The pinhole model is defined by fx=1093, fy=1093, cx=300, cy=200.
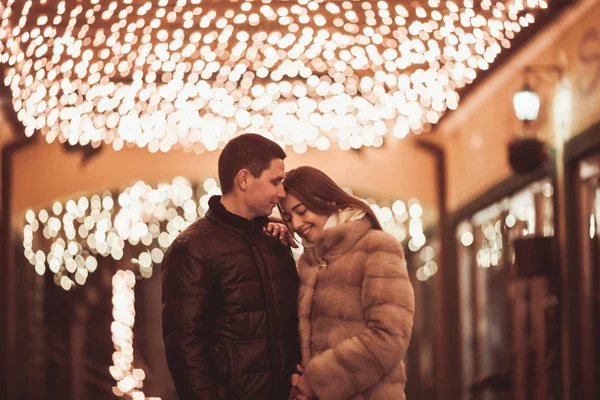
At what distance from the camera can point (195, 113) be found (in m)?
7.27

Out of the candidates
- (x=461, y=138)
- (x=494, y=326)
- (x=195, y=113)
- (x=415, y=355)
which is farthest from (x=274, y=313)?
(x=415, y=355)

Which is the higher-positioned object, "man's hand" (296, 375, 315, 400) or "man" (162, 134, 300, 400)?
"man" (162, 134, 300, 400)

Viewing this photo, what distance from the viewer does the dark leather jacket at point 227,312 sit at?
3.79 metres

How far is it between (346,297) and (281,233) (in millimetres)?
420

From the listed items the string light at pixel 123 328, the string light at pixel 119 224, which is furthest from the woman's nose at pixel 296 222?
the string light at pixel 123 328

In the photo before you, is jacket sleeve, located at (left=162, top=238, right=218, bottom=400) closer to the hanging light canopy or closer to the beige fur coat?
the beige fur coat

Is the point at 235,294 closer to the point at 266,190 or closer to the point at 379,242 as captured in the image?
the point at 266,190

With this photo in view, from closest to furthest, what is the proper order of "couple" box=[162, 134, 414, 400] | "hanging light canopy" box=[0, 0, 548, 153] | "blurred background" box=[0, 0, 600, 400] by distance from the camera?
"couple" box=[162, 134, 414, 400], "hanging light canopy" box=[0, 0, 548, 153], "blurred background" box=[0, 0, 600, 400]

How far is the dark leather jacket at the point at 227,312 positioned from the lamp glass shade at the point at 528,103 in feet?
14.5

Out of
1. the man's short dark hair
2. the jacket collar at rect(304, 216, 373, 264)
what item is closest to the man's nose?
the man's short dark hair

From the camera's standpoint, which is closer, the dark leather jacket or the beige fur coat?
the dark leather jacket

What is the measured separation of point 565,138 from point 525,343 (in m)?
2.07

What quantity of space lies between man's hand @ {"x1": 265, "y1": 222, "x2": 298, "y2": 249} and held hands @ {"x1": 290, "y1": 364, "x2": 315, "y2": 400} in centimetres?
51

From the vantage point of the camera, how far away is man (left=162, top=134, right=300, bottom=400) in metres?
3.80
